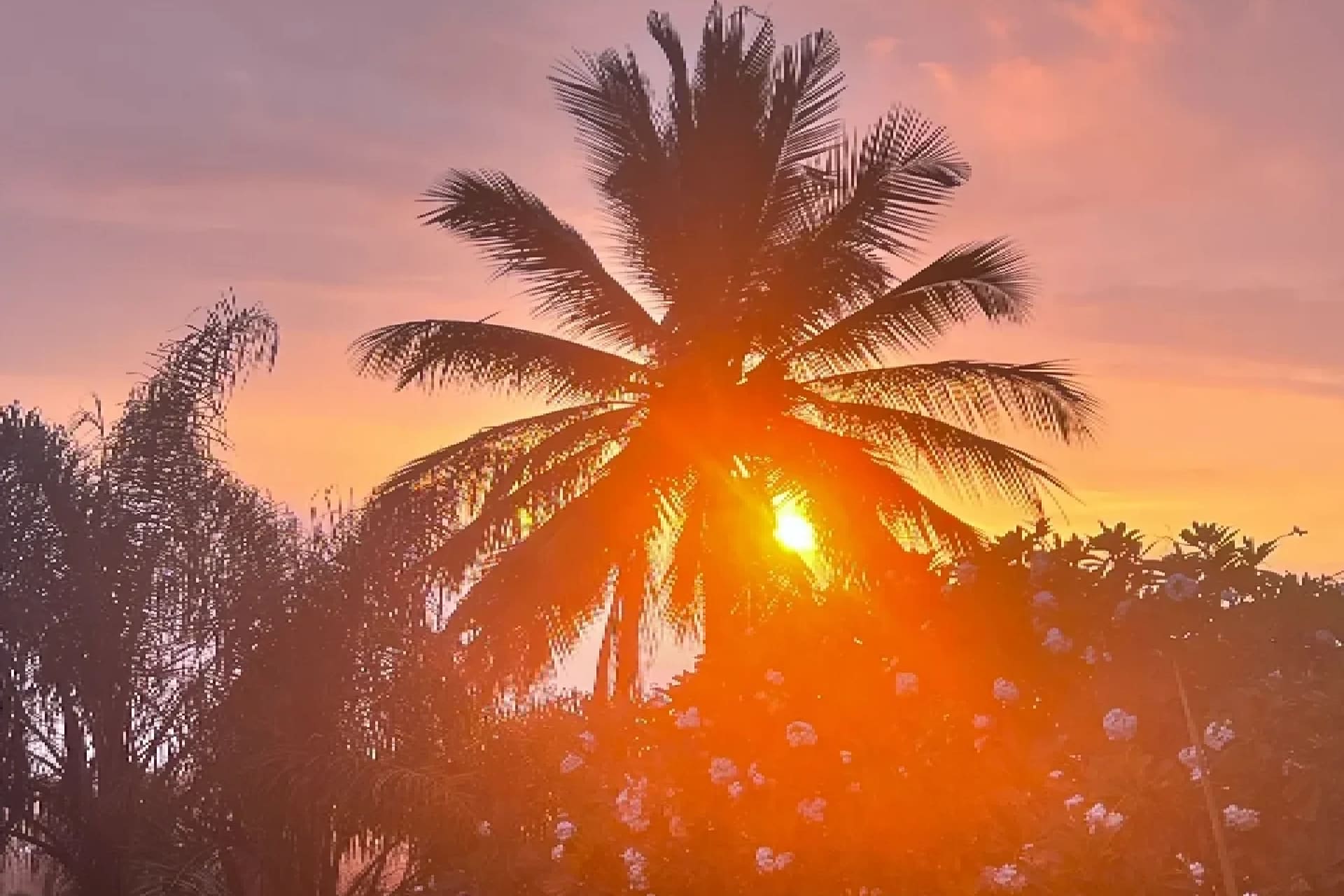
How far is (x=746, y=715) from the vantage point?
421 inches

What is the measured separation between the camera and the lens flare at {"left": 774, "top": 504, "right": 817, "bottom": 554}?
58.0 feet

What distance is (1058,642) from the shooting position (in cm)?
971

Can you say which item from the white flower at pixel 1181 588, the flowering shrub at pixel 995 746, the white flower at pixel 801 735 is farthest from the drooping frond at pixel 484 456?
the white flower at pixel 1181 588

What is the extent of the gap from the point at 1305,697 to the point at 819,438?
944cm

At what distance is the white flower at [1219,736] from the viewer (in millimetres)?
8258

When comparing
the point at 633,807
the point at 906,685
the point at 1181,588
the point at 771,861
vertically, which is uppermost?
the point at 1181,588

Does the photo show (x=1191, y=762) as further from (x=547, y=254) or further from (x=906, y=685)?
(x=547, y=254)

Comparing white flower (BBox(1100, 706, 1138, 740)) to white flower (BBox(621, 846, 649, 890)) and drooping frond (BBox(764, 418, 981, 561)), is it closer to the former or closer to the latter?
white flower (BBox(621, 846, 649, 890))

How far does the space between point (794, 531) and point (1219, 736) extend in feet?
32.6

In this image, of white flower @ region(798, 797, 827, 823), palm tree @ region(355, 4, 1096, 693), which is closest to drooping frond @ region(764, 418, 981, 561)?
palm tree @ region(355, 4, 1096, 693)

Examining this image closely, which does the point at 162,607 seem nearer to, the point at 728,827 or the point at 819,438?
the point at 728,827

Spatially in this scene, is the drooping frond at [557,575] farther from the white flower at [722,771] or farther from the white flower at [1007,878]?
the white flower at [1007,878]

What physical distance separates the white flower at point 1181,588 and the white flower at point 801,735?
2.55 meters

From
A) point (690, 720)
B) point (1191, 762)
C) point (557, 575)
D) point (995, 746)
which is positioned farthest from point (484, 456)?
point (1191, 762)
